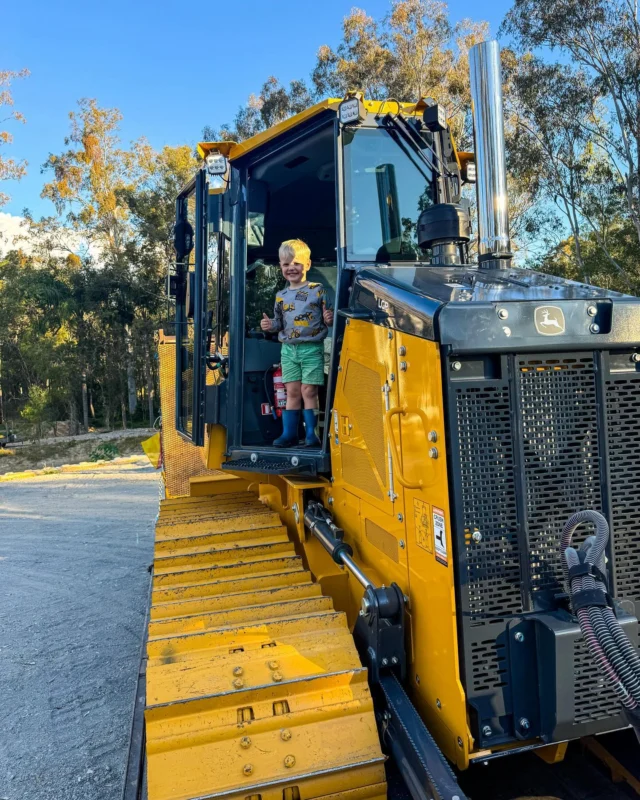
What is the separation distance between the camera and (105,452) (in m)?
24.8

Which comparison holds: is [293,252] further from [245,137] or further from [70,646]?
[245,137]

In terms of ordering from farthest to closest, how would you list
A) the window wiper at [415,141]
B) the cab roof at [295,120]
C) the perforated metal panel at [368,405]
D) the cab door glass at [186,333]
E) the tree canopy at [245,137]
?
the tree canopy at [245,137] < the cab door glass at [186,333] < the window wiper at [415,141] < the cab roof at [295,120] < the perforated metal panel at [368,405]

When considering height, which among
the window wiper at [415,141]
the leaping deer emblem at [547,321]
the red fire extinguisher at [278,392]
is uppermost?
the window wiper at [415,141]

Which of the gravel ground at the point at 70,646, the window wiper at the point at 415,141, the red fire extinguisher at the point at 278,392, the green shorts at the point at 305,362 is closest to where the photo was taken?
the window wiper at the point at 415,141

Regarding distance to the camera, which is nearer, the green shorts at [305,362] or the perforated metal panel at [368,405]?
the perforated metal panel at [368,405]

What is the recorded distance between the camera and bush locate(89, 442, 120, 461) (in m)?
23.7

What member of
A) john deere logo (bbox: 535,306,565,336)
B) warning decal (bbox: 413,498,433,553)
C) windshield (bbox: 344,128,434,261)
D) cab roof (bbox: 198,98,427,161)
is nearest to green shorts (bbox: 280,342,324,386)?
windshield (bbox: 344,128,434,261)

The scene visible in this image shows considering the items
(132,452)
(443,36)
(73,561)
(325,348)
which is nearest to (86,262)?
(132,452)

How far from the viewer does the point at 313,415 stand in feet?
11.8

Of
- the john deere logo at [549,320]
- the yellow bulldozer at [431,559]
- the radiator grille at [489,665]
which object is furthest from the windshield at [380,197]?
the radiator grille at [489,665]

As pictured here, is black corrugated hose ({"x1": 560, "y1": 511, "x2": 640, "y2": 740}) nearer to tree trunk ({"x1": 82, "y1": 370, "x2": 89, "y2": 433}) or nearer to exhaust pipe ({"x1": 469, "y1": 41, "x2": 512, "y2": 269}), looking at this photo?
exhaust pipe ({"x1": 469, "y1": 41, "x2": 512, "y2": 269})

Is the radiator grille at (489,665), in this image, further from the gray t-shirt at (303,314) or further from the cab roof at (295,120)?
the cab roof at (295,120)

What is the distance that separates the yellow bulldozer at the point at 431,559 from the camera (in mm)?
2240

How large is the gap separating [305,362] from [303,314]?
10.2 inches
